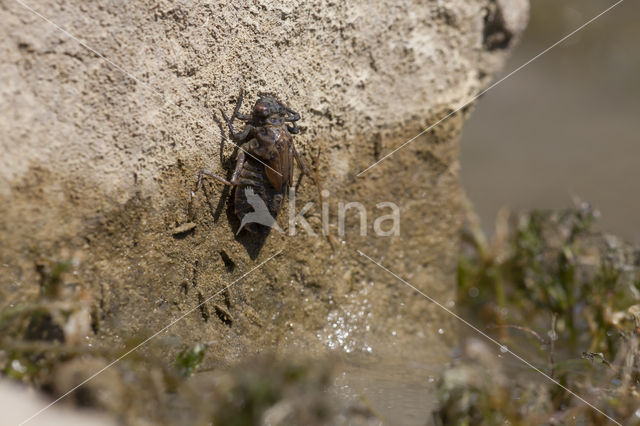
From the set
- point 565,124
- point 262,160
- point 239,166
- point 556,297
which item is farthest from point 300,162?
point 565,124

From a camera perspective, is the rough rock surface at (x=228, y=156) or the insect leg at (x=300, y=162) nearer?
the rough rock surface at (x=228, y=156)

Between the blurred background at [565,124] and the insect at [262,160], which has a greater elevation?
the blurred background at [565,124]

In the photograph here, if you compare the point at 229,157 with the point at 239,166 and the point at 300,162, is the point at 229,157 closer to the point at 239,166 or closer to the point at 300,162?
the point at 239,166

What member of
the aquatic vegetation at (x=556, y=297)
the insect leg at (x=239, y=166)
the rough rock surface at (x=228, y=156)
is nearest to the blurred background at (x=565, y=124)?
the aquatic vegetation at (x=556, y=297)

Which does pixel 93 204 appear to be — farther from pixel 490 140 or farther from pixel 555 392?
pixel 490 140

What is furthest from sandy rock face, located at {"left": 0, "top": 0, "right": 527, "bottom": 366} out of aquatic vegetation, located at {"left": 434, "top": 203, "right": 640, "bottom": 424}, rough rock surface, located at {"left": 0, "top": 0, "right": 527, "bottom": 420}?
aquatic vegetation, located at {"left": 434, "top": 203, "right": 640, "bottom": 424}

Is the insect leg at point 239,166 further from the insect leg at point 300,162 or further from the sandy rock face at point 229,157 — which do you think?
the insect leg at point 300,162

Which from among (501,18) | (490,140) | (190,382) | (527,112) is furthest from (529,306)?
(527,112)
